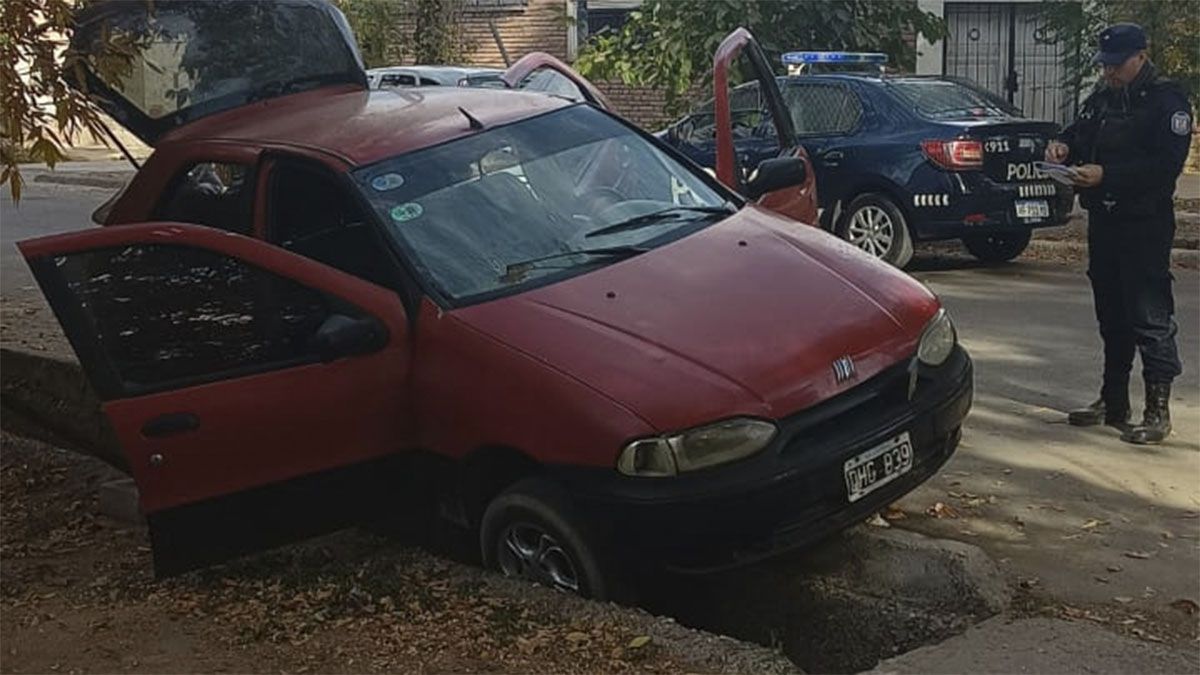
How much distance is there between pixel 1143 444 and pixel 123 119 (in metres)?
4.77

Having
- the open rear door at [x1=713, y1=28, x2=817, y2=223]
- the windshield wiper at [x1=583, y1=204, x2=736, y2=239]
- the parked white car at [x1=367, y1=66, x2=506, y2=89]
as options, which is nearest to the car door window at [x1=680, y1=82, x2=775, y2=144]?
the parked white car at [x1=367, y1=66, x2=506, y2=89]

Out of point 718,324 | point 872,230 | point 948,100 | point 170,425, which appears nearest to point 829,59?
point 948,100

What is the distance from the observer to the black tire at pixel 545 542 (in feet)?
14.6

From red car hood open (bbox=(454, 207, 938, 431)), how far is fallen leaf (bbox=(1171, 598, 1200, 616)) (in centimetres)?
118

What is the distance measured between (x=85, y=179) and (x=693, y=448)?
67.1ft

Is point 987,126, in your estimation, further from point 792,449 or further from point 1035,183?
point 792,449

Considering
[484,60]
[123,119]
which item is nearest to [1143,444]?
[123,119]

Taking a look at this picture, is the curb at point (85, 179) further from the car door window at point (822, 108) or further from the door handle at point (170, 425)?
the door handle at point (170, 425)

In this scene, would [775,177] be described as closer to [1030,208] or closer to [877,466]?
[877,466]

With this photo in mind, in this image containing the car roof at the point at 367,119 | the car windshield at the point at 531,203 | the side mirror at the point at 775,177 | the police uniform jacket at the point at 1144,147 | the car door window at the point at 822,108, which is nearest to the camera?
the car windshield at the point at 531,203

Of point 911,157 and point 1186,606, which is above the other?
point 911,157

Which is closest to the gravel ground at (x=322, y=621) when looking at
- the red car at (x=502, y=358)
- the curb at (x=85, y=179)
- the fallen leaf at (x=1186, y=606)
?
the red car at (x=502, y=358)

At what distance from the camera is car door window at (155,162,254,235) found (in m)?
5.64

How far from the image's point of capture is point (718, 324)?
454 centimetres
